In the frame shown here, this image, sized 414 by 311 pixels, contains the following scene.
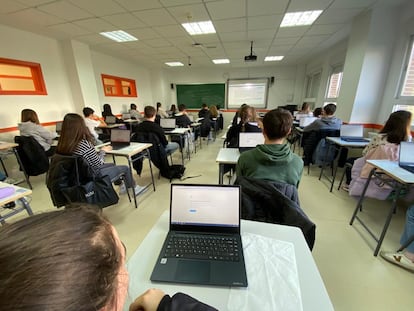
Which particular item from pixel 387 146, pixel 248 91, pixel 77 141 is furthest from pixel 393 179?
pixel 248 91

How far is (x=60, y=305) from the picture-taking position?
0.88 feet

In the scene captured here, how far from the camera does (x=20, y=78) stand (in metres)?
4.05

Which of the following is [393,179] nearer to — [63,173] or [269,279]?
[269,279]

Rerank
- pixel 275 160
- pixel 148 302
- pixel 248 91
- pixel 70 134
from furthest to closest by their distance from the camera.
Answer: pixel 248 91 < pixel 70 134 < pixel 275 160 < pixel 148 302

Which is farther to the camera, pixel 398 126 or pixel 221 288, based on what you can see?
pixel 398 126

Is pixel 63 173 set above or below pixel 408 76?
below

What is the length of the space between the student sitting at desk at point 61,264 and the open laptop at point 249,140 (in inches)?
79.9

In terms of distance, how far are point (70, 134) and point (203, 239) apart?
1.64 metres

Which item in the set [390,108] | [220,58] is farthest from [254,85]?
[390,108]

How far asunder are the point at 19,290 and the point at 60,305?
6cm

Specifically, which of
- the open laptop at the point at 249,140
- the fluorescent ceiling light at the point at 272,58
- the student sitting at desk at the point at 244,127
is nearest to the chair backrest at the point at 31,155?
the student sitting at desk at the point at 244,127

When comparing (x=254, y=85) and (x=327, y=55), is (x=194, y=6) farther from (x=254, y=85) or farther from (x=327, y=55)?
(x=254, y=85)

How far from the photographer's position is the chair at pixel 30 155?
2867 mm

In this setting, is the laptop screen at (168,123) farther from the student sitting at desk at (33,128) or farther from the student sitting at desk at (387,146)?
the student sitting at desk at (387,146)
